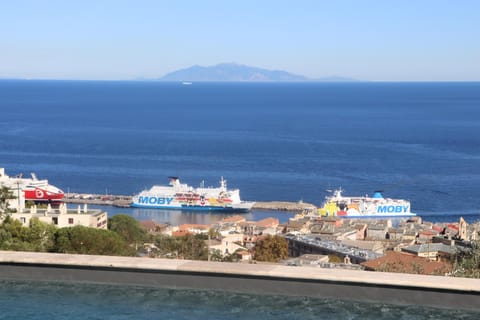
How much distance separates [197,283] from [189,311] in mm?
404

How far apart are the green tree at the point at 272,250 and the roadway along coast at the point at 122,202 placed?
16.2 meters

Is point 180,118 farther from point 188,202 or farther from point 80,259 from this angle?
point 80,259

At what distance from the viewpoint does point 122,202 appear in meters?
37.8

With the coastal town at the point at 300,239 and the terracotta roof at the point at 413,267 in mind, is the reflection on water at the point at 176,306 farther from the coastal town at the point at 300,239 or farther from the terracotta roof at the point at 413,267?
the terracotta roof at the point at 413,267

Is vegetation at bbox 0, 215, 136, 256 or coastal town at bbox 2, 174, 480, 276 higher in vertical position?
vegetation at bbox 0, 215, 136, 256

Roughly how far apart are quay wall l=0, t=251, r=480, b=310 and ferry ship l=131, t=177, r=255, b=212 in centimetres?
3126

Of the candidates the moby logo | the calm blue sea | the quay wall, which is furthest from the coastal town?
the calm blue sea

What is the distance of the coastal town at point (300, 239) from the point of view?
42.8ft

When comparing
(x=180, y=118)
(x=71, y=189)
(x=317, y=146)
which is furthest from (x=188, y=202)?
(x=180, y=118)

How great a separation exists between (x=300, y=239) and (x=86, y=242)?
1297 cm

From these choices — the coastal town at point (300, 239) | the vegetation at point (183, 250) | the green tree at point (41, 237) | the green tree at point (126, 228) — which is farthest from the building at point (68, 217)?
the green tree at point (41, 237)

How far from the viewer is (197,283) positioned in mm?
5875

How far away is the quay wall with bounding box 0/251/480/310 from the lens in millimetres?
5430

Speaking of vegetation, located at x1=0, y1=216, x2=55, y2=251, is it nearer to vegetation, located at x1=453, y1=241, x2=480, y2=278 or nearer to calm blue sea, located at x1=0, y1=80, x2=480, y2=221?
vegetation, located at x1=453, y1=241, x2=480, y2=278
